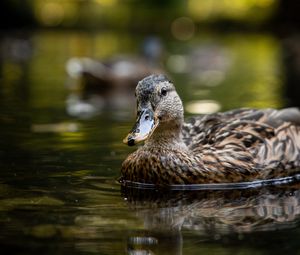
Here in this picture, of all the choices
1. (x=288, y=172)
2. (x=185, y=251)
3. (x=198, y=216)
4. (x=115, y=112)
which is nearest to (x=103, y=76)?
(x=115, y=112)

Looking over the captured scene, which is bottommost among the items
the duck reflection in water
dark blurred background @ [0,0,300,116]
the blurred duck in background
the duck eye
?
the duck reflection in water

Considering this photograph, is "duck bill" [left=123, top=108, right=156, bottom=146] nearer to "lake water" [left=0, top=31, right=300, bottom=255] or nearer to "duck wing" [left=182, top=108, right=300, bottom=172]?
"lake water" [left=0, top=31, right=300, bottom=255]

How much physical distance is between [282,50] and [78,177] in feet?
69.6

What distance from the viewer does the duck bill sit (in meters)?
7.00

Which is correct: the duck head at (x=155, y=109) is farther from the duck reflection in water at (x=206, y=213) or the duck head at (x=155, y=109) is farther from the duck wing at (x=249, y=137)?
the duck reflection in water at (x=206, y=213)

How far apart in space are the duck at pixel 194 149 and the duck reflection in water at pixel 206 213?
0.19 m

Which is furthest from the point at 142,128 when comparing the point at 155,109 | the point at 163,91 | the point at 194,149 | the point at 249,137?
the point at 249,137

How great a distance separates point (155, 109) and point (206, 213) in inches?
45.7

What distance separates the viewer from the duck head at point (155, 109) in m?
7.14

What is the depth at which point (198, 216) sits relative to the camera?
21.2ft

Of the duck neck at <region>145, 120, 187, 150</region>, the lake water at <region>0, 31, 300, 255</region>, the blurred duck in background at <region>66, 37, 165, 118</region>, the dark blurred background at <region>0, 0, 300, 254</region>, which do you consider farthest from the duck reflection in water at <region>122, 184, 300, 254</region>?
the blurred duck in background at <region>66, 37, 165, 118</region>

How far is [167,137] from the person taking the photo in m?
7.68

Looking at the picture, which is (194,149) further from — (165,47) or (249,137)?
(165,47)

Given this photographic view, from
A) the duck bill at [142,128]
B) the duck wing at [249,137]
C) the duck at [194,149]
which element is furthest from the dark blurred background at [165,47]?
the duck bill at [142,128]
